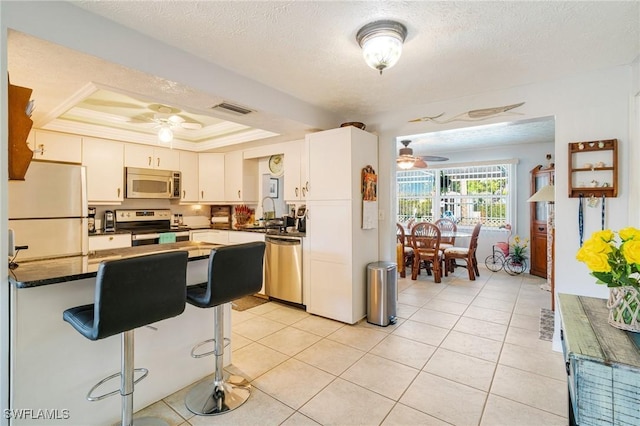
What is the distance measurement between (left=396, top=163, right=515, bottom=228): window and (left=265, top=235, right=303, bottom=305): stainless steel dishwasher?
4.30 meters

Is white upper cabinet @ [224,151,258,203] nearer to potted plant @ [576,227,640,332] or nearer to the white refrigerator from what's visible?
the white refrigerator

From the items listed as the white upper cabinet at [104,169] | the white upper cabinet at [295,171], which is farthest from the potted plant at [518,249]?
the white upper cabinet at [104,169]

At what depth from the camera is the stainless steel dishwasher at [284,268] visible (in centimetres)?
372

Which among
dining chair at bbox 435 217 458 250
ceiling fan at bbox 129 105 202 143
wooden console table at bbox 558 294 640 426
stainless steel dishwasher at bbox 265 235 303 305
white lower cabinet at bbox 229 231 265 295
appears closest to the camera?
wooden console table at bbox 558 294 640 426

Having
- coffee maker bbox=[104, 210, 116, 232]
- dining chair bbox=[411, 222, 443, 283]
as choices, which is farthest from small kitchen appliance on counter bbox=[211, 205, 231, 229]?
dining chair bbox=[411, 222, 443, 283]

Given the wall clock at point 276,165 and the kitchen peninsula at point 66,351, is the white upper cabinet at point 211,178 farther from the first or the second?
the kitchen peninsula at point 66,351

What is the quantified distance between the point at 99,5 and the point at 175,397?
2497 mm

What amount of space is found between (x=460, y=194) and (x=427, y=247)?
220 centimetres

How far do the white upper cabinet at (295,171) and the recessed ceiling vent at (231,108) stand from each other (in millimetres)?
1266

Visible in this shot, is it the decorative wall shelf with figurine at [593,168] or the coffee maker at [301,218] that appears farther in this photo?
the coffee maker at [301,218]

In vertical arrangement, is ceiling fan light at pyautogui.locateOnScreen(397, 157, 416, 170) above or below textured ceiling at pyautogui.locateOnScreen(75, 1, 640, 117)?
below

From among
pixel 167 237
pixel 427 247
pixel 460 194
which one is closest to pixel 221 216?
pixel 167 237

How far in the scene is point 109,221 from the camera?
428 cm

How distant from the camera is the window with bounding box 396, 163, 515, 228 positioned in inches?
241
